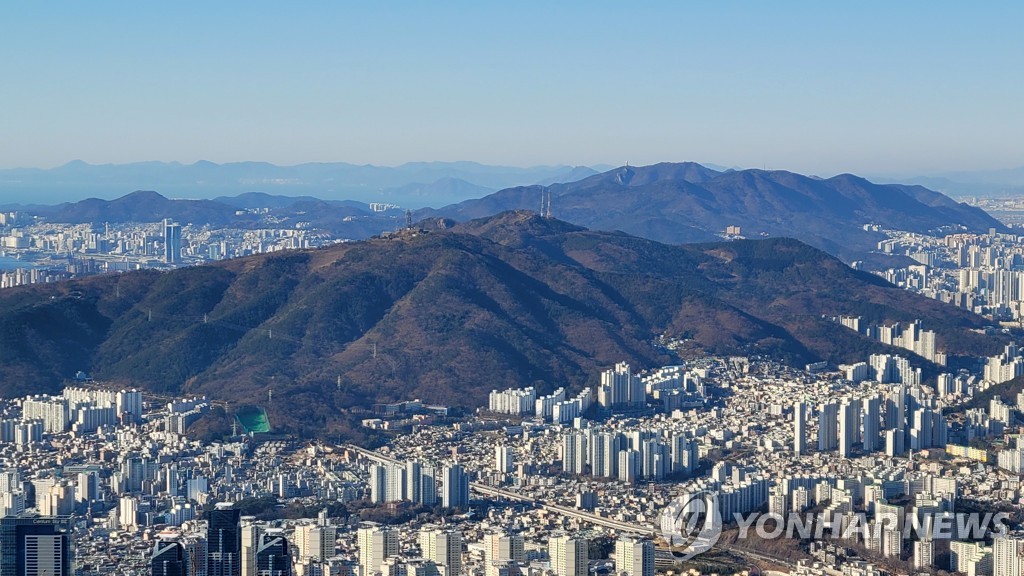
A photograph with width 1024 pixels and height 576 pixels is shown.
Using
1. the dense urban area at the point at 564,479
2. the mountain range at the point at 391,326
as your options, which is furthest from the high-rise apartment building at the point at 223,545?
the mountain range at the point at 391,326

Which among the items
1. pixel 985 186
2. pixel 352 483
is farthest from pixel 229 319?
pixel 985 186

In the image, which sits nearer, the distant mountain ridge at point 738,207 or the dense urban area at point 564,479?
the dense urban area at point 564,479

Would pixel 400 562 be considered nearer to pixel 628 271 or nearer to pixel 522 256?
pixel 522 256

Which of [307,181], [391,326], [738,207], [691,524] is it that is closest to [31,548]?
[691,524]

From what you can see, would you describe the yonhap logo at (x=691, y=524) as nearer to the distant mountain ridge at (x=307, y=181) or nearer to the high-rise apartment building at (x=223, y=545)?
the high-rise apartment building at (x=223, y=545)

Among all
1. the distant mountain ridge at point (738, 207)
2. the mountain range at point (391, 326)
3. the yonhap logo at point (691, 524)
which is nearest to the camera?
the yonhap logo at point (691, 524)

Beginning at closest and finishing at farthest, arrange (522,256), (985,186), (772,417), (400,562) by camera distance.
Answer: (400,562) → (772,417) → (522,256) → (985,186)
